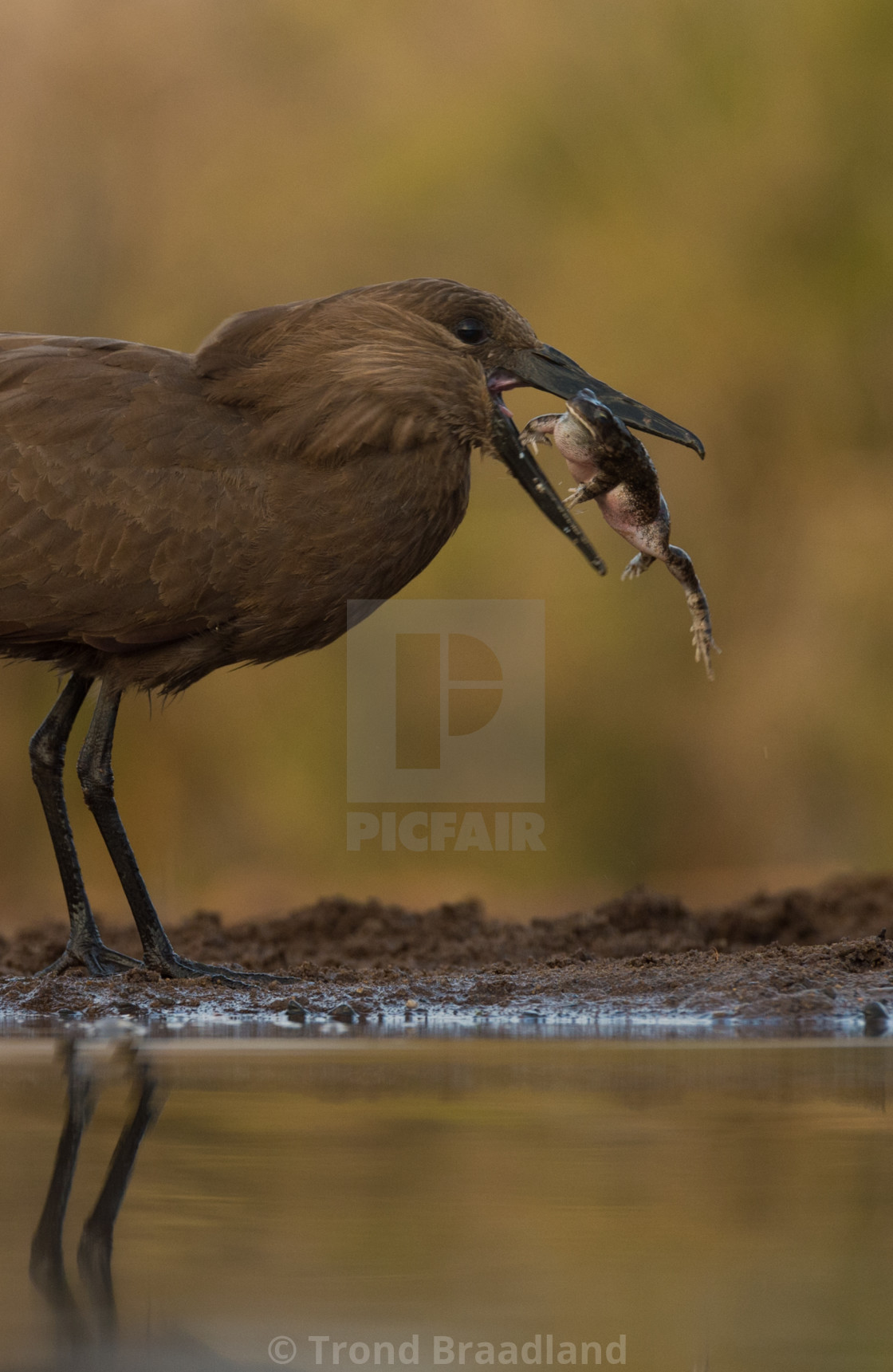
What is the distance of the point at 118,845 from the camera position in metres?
5.81

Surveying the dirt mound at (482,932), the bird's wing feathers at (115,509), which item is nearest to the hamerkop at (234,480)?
the bird's wing feathers at (115,509)

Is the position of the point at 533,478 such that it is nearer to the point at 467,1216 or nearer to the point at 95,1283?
the point at 467,1216

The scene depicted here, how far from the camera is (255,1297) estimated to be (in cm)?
215

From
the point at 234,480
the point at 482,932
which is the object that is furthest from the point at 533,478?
the point at 482,932

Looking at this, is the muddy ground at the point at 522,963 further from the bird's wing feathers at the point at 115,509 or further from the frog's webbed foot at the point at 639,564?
the frog's webbed foot at the point at 639,564

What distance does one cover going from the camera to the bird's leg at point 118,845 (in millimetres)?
5715

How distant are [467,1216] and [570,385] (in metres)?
3.67

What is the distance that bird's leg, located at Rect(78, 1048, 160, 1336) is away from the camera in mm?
2217

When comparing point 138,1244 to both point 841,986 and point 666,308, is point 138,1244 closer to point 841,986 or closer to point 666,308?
point 841,986

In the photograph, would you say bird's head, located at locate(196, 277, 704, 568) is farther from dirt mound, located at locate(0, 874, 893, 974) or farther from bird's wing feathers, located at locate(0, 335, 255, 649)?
dirt mound, located at locate(0, 874, 893, 974)

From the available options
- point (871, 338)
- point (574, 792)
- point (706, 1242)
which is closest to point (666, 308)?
point (871, 338)

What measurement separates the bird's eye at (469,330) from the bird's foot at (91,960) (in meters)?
2.30

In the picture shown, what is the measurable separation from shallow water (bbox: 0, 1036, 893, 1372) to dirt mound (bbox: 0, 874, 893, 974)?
9.60 ft

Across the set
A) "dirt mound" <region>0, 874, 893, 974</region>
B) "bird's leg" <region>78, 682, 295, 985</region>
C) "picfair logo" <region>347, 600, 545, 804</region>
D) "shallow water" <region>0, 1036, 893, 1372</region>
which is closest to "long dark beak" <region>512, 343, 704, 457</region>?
"bird's leg" <region>78, 682, 295, 985</region>
